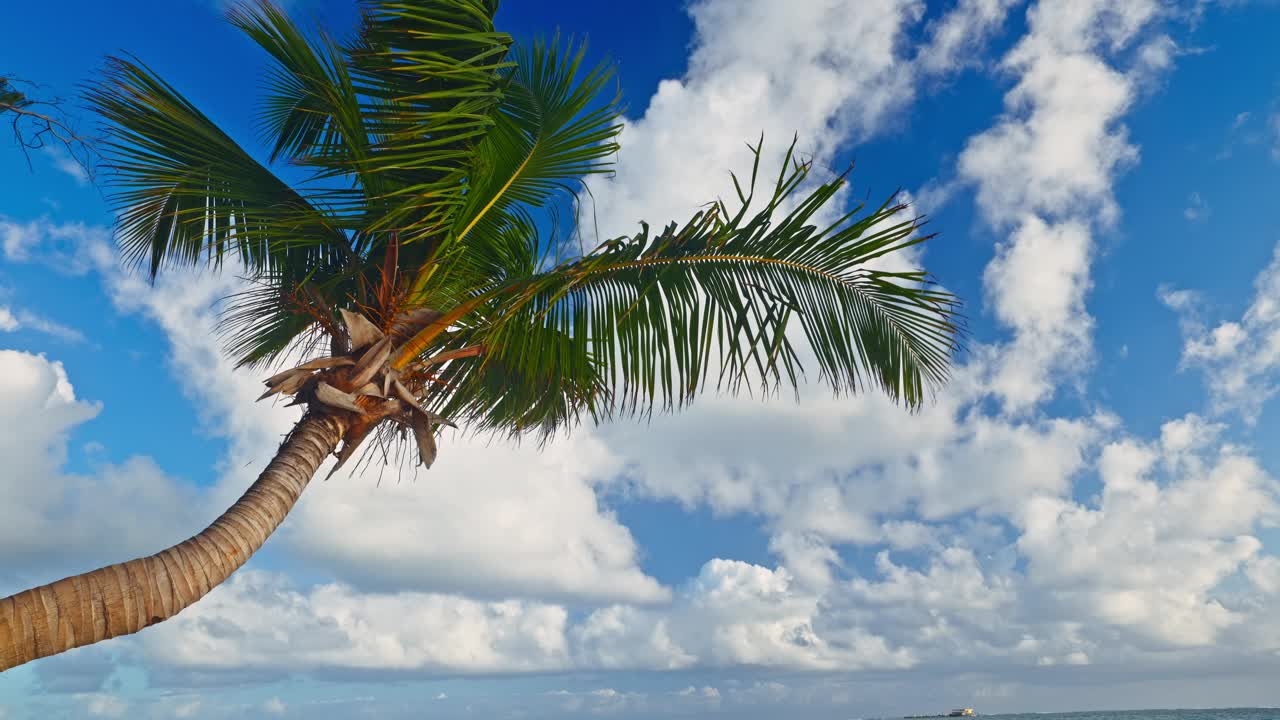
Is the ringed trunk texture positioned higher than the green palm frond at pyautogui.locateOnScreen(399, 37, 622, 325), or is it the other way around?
the green palm frond at pyautogui.locateOnScreen(399, 37, 622, 325)

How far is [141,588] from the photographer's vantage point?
3.97 meters

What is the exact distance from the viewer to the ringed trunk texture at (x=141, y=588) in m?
3.66

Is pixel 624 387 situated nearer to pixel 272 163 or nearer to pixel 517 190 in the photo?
pixel 517 190

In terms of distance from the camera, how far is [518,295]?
572cm

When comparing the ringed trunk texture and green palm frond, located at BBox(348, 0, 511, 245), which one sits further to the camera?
green palm frond, located at BBox(348, 0, 511, 245)

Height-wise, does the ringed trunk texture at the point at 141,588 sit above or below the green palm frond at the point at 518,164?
below

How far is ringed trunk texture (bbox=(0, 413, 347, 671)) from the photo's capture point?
144 inches

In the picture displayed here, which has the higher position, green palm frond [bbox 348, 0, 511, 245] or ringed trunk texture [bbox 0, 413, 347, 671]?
green palm frond [bbox 348, 0, 511, 245]

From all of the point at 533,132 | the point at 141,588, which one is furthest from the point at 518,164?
the point at 141,588

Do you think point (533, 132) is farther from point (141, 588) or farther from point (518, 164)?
point (141, 588)

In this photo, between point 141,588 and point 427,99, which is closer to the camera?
point 141,588

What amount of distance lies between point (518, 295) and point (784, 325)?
1898mm

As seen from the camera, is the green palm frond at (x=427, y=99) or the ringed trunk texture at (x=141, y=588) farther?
the green palm frond at (x=427, y=99)

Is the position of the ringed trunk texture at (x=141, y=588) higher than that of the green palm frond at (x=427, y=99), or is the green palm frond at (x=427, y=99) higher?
the green palm frond at (x=427, y=99)
